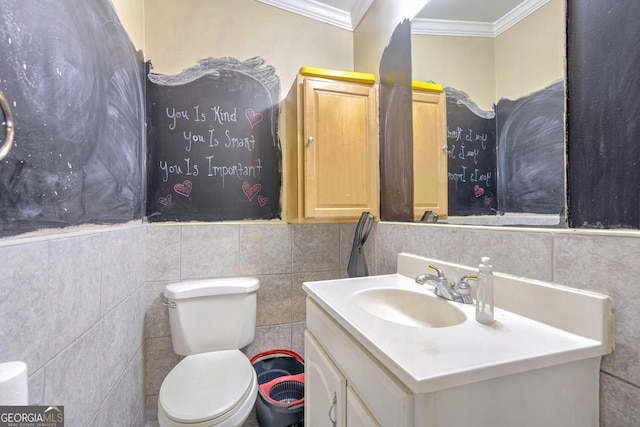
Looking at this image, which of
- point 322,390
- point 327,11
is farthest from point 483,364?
point 327,11

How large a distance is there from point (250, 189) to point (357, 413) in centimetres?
129

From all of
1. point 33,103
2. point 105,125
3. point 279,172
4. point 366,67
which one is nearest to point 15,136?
point 33,103

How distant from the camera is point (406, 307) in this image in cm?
101

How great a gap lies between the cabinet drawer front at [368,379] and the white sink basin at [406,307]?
0.57 feet

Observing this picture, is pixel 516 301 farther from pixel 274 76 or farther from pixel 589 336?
pixel 274 76

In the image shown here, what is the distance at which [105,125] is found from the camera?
101cm

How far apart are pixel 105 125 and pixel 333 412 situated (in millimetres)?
Result: 1259

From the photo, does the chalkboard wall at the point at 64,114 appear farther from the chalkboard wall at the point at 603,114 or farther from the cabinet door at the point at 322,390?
the chalkboard wall at the point at 603,114

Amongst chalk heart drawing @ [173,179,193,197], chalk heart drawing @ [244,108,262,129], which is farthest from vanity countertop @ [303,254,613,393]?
chalk heart drawing @ [244,108,262,129]

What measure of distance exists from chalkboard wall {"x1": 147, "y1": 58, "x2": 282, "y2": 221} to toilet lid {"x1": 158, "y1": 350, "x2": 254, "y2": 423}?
2.49 feet

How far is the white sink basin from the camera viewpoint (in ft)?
2.89

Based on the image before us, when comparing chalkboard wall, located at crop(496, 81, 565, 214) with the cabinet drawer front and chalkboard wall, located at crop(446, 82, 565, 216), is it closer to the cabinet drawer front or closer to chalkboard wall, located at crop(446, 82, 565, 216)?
chalkboard wall, located at crop(446, 82, 565, 216)

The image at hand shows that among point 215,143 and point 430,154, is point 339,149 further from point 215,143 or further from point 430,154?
point 215,143

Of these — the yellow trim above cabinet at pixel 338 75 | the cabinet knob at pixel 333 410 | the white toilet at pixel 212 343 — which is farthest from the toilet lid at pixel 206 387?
the yellow trim above cabinet at pixel 338 75
